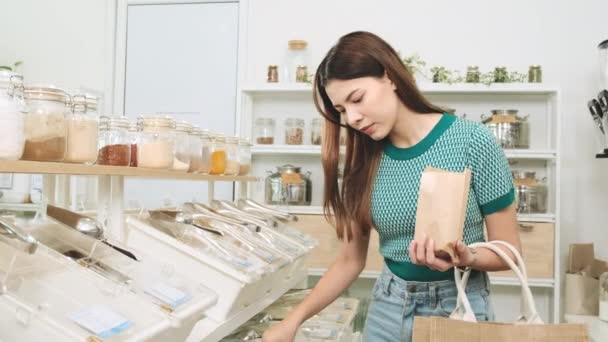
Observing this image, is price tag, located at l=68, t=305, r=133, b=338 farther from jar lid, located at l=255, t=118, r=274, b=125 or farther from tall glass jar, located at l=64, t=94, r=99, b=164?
jar lid, located at l=255, t=118, r=274, b=125

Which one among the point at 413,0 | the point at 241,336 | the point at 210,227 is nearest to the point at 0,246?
the point at 210,227

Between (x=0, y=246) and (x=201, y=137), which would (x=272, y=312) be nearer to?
(x=201, y=137)

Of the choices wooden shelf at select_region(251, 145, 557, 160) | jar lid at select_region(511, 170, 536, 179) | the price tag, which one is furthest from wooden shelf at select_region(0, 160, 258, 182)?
jar lid at select_region(511, 170, 536, 179)

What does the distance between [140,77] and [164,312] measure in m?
3.47

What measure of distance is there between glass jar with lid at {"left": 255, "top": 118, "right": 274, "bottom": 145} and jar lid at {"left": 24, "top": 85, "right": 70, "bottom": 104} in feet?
8.46

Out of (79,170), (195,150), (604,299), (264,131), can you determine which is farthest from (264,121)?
(79,170)

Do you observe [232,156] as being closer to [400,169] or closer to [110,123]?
[110,123]

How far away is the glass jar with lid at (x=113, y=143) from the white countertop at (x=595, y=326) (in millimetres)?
2091

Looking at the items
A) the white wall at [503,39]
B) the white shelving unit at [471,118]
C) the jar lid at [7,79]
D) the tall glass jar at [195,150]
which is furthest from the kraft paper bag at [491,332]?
the white wall at [503,39]

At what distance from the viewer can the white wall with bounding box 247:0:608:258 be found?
378 centimetres

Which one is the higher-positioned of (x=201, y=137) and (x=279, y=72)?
(x=279, y=72)

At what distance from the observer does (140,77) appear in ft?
14.4

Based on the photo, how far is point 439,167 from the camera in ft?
4.61

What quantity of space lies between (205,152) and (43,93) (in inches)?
39.6
